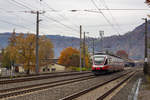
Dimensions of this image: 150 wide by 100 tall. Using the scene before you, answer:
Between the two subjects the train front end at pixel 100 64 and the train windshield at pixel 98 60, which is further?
the train windshield at pixel 98 60

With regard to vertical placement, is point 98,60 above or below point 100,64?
above

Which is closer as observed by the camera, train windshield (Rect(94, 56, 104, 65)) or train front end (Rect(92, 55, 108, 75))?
train front end (Rect(92, 55, 108, 75))

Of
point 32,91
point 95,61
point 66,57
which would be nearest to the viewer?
point 32,91

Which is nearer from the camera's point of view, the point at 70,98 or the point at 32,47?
the point at 70,98

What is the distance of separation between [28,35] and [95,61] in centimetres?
2735

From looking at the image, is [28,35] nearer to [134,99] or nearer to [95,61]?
[95,61]

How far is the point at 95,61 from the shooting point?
1549 inches

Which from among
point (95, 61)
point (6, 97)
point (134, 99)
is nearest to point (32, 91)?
point (6, 97)

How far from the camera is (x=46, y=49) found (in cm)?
10944

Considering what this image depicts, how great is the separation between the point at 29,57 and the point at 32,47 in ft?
7.91

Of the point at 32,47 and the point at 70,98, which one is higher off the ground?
the point at 32,47

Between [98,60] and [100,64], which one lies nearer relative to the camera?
[100,64]

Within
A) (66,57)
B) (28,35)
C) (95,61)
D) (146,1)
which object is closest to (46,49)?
(66,57)

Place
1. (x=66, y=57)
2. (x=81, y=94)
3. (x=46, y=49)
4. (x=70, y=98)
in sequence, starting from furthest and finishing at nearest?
(x=46, y=49), (x=66, y=57), (x=81, y=94), (x=70, y=98)
